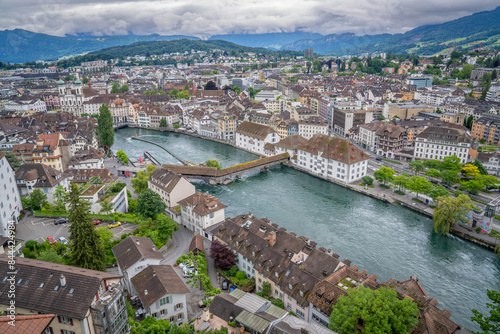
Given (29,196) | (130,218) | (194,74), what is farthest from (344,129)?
(194,74)

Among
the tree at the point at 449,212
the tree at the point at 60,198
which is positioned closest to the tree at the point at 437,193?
the tree at the point at 449,212

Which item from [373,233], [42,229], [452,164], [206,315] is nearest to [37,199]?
[42,229]

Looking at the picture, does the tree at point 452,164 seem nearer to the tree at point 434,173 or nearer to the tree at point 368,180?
the tree at point 434,173

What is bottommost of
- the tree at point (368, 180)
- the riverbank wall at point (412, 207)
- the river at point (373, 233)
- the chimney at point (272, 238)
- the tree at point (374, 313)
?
the river at point (373, 233)

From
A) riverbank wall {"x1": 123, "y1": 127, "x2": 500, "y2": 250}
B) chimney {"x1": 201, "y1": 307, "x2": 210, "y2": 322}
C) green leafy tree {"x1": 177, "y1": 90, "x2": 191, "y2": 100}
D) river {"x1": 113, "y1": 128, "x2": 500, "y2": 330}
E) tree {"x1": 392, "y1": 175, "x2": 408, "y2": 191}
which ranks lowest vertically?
river {"x1": 113, "y1": 128, "x2": 500, "y2": 330}

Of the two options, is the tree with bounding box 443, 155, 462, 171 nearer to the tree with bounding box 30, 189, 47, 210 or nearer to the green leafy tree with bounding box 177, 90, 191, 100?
the tree with bounding box 30, 189, 47, 210

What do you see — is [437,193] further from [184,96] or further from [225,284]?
[184,96]

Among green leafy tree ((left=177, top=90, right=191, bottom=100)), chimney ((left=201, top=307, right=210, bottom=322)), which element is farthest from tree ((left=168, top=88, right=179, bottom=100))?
chimney ((left=201, top=307, right=210, bottom=322))
